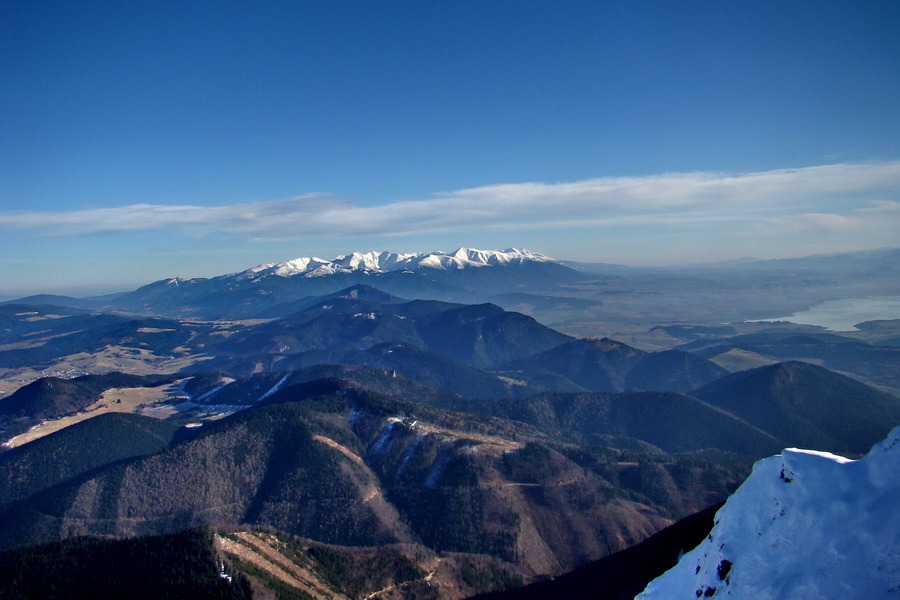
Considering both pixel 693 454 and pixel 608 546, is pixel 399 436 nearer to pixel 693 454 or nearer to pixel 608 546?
pixel 608 546

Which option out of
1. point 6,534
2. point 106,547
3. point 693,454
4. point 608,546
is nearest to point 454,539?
point 608,546

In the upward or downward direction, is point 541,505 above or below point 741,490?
below

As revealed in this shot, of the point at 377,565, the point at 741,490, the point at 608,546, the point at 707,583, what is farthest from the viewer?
the point at 608,546

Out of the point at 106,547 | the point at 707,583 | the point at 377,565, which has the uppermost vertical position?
the point at 707,583

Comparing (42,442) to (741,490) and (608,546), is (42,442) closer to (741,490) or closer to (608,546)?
(608,546)

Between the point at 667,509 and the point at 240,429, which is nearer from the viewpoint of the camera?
the point at 667,509

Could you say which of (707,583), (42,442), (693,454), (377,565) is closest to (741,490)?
(707,583)

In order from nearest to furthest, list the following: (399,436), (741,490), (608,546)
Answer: (741,490)
(608,546)
(399,436)
